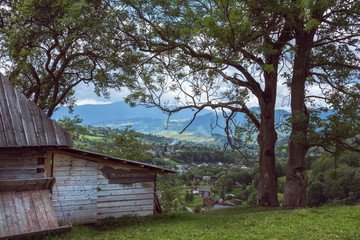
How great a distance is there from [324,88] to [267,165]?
6.61 metres

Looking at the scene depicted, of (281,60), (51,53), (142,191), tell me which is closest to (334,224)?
(142,191)

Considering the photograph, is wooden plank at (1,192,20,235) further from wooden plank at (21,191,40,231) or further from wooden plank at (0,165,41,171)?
wooden plank at (0,165,41,171)

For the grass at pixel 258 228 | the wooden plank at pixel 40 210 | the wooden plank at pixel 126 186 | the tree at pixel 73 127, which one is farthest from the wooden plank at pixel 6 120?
the tree at pixel 73 127

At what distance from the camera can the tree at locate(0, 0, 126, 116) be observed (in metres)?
14.3

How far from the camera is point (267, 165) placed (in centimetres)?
1748

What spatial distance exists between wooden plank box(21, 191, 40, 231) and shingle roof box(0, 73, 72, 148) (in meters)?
1.65

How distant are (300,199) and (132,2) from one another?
1384cm

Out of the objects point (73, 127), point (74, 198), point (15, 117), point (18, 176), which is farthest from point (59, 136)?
point (73, 127)

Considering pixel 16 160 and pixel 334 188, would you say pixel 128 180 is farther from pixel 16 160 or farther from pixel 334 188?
pixel 334 188

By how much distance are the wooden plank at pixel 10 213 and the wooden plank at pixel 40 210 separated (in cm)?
61

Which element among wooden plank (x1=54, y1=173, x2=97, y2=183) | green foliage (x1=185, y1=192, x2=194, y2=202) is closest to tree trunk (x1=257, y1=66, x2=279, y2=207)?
wooden plank (x1=54, y1=173, x2=97, y2=183)

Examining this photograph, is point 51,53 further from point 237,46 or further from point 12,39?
point 237,46

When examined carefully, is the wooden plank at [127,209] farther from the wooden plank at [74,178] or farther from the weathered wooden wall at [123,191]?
the wooden plank at [74,178]

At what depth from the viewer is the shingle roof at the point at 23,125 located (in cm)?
851
